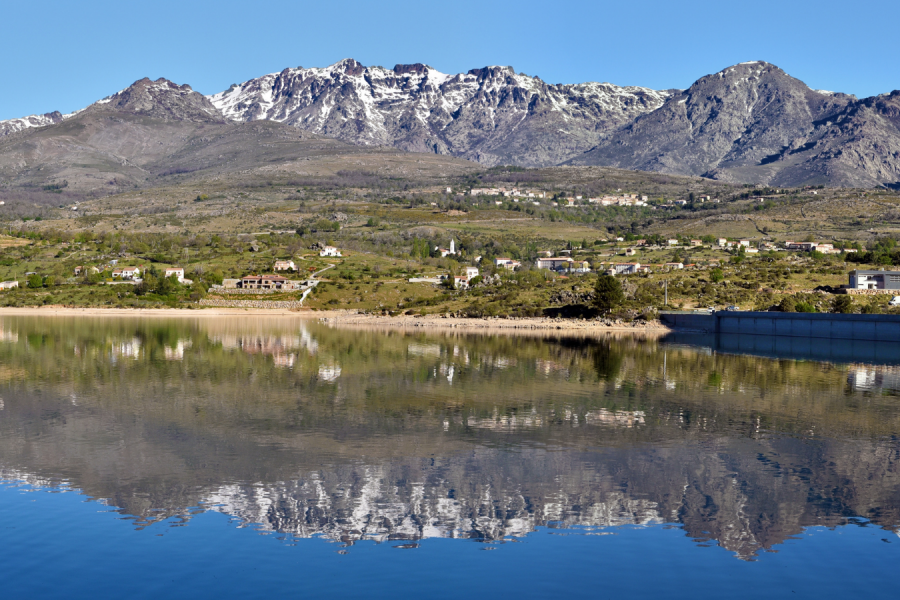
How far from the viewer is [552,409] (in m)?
32.4

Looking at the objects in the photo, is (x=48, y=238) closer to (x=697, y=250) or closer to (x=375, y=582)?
(x=697, y=250)

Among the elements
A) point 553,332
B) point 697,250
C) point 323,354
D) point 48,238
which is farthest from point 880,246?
point 48,238

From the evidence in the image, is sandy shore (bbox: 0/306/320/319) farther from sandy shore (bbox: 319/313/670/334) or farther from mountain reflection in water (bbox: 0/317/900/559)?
mountain reflection in water (bbox: 0/317/900/559)

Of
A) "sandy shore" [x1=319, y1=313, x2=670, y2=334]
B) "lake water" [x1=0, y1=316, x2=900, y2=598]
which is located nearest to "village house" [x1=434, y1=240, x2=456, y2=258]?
"sandy shore" [x1=319, y1=313, x2=670, y2=334]

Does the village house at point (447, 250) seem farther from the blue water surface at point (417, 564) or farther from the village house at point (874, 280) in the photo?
the blue water surface at point (417, 564)

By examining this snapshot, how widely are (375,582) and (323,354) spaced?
41.6m

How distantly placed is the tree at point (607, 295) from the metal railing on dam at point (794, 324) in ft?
16.9

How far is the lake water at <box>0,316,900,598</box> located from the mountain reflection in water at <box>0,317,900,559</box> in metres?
0.11

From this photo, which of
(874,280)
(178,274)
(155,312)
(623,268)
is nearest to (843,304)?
(874,280)

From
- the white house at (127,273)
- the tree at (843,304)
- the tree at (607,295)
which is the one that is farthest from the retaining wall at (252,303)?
the tree at (843,304)

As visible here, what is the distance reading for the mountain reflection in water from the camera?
18172 mm

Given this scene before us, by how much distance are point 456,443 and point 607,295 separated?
67782mm

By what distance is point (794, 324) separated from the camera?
76.6 m

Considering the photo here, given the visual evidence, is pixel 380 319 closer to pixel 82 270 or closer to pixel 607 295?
pixel 607 295
